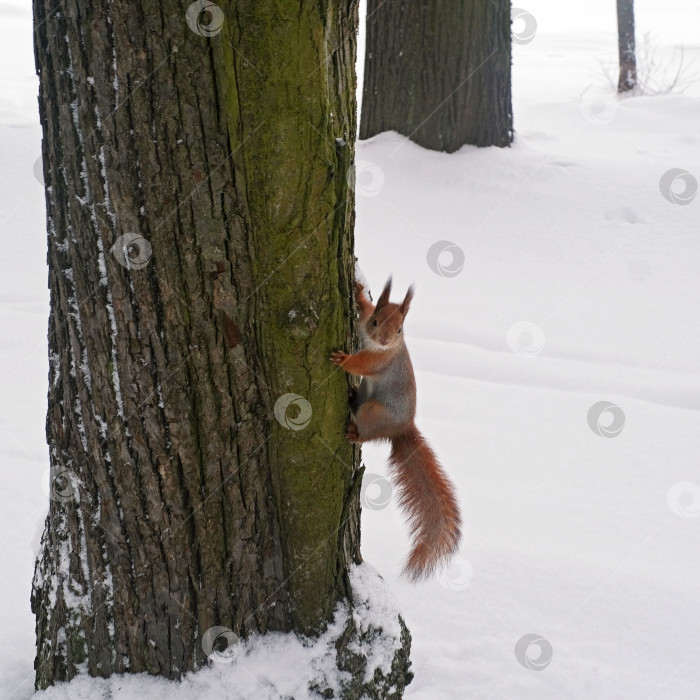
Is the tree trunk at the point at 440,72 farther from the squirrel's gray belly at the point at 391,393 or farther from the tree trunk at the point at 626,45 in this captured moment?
the tree trunk at the point at 626,45

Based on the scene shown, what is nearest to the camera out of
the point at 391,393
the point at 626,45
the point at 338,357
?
the point at 338,357

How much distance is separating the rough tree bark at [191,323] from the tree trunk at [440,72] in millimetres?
4404

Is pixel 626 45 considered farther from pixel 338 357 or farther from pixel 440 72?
pixel 338 357

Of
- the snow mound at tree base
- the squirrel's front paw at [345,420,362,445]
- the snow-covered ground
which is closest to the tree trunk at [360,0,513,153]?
the snow-covered ground

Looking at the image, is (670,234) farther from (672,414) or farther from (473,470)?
(473,470)

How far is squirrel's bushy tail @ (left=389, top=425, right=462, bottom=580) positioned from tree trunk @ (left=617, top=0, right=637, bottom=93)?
29.4 feet

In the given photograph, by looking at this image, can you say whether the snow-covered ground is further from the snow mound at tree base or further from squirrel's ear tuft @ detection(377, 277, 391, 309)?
squirrel's ear tuft @ detection(377, 277, 391, 309)

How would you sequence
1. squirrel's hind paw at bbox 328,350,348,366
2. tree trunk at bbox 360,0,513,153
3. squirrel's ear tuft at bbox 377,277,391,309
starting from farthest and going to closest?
tree trunk at bbox 360,0,513,153
squirrel's ear tuft at bbox 377,277,391,309
squirrel's hind paw at bbox 328,350,348,366

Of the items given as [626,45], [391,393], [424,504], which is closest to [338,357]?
[391,393]

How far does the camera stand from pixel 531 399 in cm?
406

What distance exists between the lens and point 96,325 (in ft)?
5.38

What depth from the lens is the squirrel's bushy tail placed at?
2141mm

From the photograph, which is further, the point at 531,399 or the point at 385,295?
the point at 531,399

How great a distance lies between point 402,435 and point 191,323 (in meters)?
0.93
